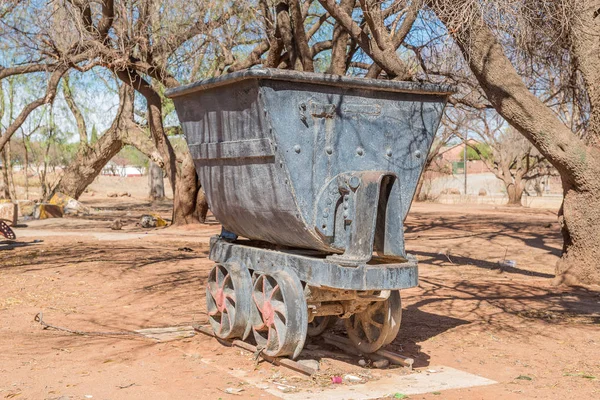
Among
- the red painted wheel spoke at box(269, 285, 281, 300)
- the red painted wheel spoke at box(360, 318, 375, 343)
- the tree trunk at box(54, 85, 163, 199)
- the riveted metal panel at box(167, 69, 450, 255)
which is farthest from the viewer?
the tree trunk at box(54, 85, 163, 199)

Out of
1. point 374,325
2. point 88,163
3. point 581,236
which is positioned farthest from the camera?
point 88,163

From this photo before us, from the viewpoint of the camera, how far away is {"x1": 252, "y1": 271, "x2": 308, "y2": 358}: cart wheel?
5477 mm

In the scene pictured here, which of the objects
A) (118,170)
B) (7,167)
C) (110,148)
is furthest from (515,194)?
(118,170)

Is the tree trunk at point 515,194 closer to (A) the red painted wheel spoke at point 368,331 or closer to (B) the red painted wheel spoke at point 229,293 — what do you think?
(A) the red painted wheel spoke at point 368,331

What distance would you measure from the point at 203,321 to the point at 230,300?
1.25 m

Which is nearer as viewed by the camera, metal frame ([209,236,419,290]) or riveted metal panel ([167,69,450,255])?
metal frame ([209,236,419,290])

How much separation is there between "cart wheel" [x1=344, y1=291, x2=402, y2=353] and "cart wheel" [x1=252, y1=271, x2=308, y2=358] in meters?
0.65

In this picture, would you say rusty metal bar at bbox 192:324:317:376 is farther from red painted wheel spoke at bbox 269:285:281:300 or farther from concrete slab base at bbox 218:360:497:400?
red painted wheel spoke at bbox 269:285:281:300

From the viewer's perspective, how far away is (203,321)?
24.4 feet

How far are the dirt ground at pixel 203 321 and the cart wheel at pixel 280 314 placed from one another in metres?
0.19

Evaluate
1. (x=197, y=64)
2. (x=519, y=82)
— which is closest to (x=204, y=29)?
(x=197, y=64)

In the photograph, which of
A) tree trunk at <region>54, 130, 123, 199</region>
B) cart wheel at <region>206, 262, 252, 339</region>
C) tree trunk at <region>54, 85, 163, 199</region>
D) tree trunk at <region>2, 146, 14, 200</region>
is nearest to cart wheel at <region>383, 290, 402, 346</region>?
cart wheel at <region>206, 262, 252, 339</region>

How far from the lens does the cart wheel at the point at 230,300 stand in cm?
611

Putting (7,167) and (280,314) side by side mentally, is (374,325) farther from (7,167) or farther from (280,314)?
(7,167)
